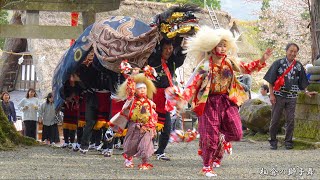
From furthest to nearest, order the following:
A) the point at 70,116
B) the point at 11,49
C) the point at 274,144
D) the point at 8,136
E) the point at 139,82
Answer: the point at 11,49, the point at 70,116, the point at 274,144, the point at 8,136, the point at 139,82

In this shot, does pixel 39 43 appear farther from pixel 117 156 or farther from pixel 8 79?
pixel 117 156

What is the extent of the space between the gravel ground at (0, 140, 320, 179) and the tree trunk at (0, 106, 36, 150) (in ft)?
0.83

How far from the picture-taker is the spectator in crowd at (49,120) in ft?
49.7

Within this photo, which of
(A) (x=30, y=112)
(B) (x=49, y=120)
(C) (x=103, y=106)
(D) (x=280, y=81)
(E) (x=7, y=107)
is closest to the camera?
(C) (x=103, y=106)

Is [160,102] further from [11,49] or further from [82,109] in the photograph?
[11,49]

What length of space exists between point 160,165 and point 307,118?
4.07m

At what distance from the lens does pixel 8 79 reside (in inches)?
1109

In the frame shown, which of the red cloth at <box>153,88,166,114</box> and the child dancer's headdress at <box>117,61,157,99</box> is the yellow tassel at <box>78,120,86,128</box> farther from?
the child dancer's headdress at <box>117,61,157,99</box>

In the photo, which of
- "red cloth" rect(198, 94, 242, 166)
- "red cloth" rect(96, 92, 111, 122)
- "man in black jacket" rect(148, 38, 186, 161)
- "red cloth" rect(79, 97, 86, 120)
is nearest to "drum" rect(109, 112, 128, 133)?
"man in black jacket" rect(148, 38, 186, 161)

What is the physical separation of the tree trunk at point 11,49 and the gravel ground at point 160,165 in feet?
43.3

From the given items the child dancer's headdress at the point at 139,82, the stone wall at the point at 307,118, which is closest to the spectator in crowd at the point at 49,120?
the stone wall at the point at 307,118

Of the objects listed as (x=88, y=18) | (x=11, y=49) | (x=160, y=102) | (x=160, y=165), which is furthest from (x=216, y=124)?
(x=11, y=49)

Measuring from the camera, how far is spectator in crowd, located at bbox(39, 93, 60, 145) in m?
15.1

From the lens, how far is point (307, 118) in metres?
12.4
